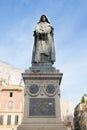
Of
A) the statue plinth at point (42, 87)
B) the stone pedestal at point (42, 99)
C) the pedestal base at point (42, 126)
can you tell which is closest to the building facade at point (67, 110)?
the statue plinth at point (42, 87)

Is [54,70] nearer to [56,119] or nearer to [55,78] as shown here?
[55,78]

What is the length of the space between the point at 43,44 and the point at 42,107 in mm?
4261

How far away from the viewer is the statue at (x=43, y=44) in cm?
1556

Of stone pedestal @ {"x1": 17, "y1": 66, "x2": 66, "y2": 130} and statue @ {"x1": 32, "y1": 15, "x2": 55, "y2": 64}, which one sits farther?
statue @ {"x1": 32, "y1": 15, "x2": 55, "y2": 64}

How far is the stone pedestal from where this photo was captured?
13.1m

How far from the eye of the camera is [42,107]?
13.7 metres

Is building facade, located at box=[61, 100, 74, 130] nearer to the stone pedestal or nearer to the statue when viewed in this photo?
the statue

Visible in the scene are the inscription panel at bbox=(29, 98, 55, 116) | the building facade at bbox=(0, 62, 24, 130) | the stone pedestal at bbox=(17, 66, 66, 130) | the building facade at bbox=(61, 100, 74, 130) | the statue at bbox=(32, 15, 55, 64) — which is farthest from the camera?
the building facade at bbox=(61, 100, 74, 130)

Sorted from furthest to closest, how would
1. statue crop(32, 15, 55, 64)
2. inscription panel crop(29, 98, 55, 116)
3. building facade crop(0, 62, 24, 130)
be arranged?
1. building facade crop(0, 62, 24, 130)
2. statue crop(32, 15, 55, 64)
3. inscription panel crop(29, 98, 55, 116)

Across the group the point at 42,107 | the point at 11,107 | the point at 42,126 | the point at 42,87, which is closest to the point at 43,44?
the point at 42,87

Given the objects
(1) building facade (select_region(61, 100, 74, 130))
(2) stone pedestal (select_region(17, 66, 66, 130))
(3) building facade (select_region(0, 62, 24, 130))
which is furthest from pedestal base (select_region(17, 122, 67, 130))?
(1) building facade (select_region(61, 100, 74, 130))

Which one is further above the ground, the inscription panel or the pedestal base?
the inscription panel

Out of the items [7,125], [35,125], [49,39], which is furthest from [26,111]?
[7,125]

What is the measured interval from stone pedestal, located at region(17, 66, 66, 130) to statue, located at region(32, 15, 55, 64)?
2.39 feet
